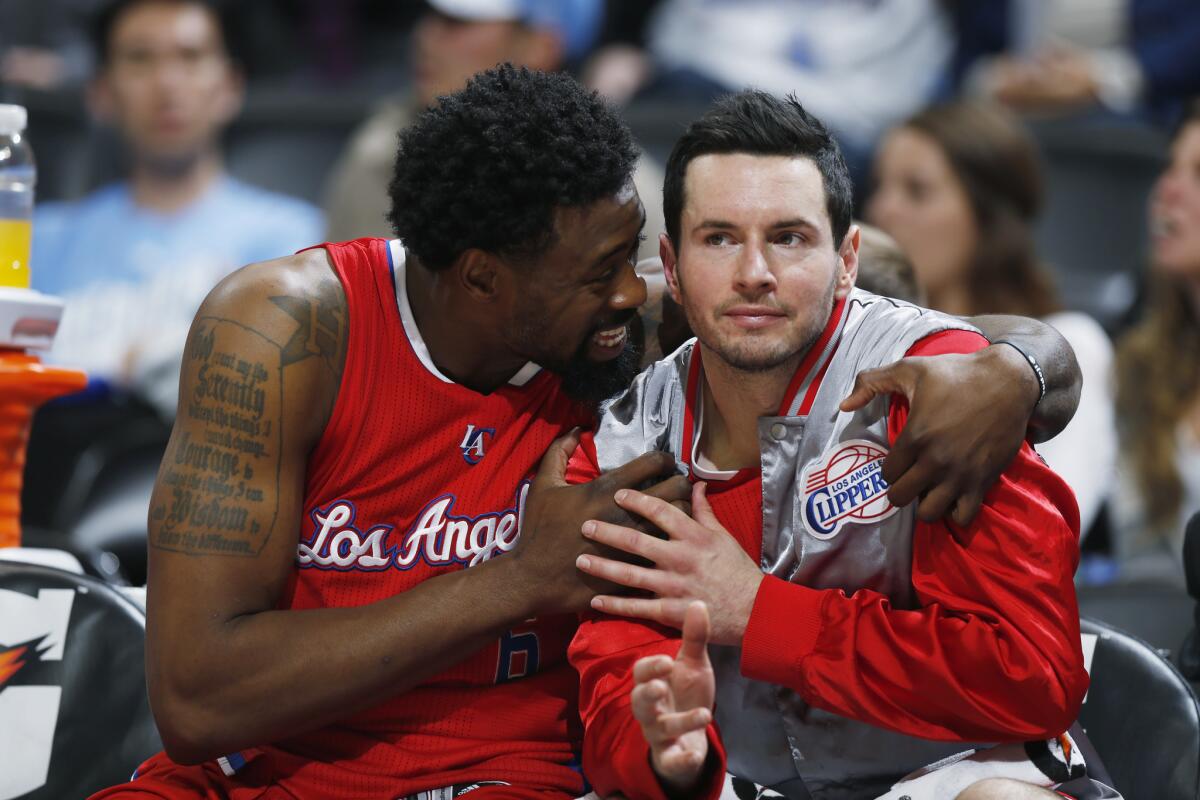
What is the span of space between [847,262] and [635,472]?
1.52 ft

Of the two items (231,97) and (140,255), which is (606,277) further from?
(231,97)

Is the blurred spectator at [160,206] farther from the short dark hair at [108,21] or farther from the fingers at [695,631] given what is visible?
the fingers at [695,631]

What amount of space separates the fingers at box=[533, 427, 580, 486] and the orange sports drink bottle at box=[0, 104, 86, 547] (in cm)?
99

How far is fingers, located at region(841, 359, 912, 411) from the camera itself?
2.00 meters

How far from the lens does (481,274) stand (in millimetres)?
2244

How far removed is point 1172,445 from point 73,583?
2.96 metres

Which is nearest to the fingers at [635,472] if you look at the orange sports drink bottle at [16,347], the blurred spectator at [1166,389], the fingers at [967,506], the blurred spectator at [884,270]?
the fingers at [967,506]

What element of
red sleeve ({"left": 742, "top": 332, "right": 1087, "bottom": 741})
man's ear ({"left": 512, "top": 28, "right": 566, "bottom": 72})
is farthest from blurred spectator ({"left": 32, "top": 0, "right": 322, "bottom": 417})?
red sleeve ({"left": 742, "top": 332, "right": 1087, "bottom": 741})

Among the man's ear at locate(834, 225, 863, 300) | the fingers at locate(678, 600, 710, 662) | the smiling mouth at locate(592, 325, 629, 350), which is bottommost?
the fingers at locate(678, 600, 710, 662)

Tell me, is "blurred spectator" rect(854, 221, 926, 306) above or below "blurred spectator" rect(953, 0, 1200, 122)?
below

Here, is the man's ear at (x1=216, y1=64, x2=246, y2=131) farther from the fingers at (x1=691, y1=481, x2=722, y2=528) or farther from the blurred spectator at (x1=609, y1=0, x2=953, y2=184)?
the fingers at (x1=691, y1=481, x2=722, y2=528)

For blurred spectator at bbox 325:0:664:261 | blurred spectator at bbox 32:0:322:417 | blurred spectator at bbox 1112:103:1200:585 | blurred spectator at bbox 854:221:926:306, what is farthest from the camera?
blurred spectator at bbox 32:0:322:417

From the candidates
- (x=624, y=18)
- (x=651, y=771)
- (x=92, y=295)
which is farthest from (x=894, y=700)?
(x=624, y=18)

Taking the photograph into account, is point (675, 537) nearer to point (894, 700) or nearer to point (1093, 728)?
point (894, 700)
